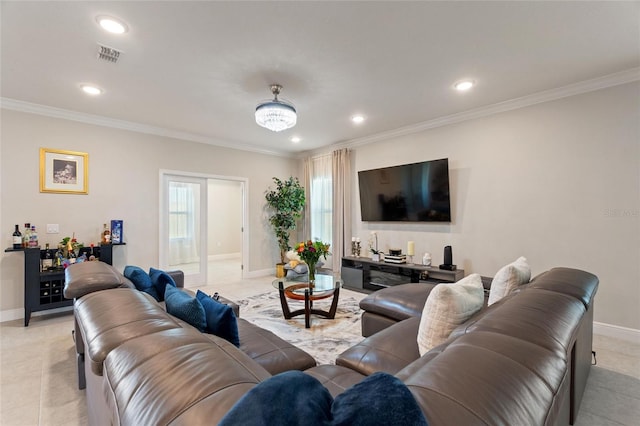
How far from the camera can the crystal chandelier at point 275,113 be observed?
9.80ft

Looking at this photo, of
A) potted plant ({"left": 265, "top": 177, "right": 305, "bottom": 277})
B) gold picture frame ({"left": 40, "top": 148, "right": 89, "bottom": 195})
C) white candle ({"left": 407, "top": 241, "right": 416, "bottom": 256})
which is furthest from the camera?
potted plant ({"left": 265, "top": 177, "right": 305, "bottom": 277})

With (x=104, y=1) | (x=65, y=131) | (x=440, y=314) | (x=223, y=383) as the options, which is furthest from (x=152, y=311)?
(x=65, y=131)

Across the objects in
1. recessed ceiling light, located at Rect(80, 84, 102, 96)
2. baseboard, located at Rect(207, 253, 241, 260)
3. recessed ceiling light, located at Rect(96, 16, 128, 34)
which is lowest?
baseboard, located at Rect(207, 253, 241, 260)

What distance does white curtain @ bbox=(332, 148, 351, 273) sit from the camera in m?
5.51

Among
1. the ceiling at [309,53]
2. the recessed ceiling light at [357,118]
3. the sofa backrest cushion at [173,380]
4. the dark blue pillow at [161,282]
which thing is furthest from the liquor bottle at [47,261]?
the recessed ceiling light at [357,118]

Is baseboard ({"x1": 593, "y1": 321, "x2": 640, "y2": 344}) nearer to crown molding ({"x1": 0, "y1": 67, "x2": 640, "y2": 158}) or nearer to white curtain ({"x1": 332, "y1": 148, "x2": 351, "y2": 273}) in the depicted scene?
crown molding ({"x1": 0, "y1": 67, "x2": 640, "y2": 158})

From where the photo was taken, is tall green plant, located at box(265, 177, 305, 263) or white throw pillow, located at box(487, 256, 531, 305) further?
tall green plant, located at box(265, 177, 305, 263)

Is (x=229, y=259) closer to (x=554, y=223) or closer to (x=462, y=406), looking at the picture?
(x=554, y=223)

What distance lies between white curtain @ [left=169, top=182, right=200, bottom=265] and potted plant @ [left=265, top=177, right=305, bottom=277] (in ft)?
4.88

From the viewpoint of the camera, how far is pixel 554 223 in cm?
333

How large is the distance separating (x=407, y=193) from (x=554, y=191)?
181 cm

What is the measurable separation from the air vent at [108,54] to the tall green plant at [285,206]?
367 cm

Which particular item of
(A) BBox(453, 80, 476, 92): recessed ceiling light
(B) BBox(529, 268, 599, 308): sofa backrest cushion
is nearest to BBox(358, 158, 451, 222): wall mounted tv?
(A) BBox(453, 80, 476, 92): recessed ceiling light

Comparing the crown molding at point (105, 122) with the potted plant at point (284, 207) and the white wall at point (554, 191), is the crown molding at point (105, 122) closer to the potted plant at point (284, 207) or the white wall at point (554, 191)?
the potted plant at point (284, 207)
